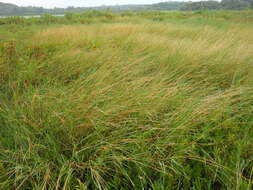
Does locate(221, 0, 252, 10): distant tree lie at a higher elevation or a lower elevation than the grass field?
higher

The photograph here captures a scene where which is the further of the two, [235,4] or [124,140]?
[235,4]

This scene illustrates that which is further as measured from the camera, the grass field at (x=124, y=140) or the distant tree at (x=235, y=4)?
the distant tree at (x=235, y=4)

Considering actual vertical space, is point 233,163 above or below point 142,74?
below

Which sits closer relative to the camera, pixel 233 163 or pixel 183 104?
pixel 233 163

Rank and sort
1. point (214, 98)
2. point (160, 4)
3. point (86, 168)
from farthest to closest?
point (160, 4)
point (214, 98)
point (86, 168)

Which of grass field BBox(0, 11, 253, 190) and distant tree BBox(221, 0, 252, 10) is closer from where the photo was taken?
grass field BBox(0, 11, 253, 190)

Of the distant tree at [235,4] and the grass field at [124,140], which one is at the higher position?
the distant tree at [235,4]

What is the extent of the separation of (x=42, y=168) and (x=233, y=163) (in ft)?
3.63

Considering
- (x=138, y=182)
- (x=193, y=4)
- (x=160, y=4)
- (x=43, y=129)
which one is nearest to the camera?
(x=138, y=182)

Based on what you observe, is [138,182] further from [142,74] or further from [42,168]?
[142,74]

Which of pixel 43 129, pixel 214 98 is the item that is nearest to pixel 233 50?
pixel 214 98

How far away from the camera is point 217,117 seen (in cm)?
125

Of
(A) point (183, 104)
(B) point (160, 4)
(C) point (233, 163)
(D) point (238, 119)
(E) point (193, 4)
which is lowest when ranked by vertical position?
(C) point (233, 163)

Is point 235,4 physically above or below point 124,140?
above
